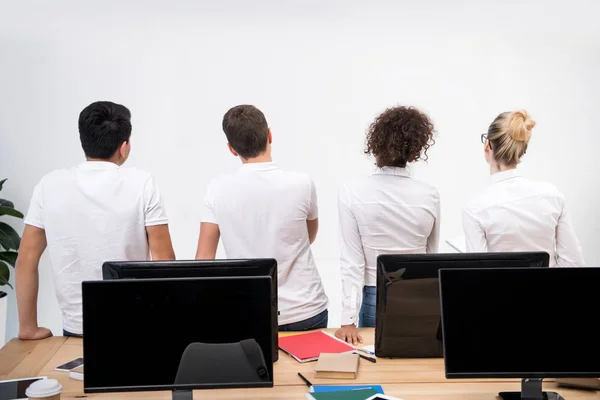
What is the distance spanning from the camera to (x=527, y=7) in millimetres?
4531

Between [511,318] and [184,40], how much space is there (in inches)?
133

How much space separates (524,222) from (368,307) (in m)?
0.74

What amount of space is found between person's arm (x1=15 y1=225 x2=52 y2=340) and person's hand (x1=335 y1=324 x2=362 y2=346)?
1.17 metres

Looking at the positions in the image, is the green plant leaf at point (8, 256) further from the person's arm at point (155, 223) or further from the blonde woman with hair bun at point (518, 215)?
the blonde woman with hair bun at point (518, 215)

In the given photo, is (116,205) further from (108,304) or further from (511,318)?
(511,318)

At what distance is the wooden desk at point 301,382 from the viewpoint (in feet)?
6.26

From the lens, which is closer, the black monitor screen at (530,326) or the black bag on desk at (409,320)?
the black monitor screen at (530,326)

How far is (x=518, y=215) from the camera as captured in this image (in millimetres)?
2518

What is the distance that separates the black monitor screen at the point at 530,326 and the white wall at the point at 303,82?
290cm

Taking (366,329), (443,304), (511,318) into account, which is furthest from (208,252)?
(511,318)

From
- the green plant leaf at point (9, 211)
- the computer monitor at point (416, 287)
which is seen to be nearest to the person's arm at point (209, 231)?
the computer monitor at point (416, 287)

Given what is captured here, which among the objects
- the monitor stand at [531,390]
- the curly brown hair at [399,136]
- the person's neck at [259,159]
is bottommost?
the monitor stand at [531,390]

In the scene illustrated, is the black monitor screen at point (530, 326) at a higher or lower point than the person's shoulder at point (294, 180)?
lower

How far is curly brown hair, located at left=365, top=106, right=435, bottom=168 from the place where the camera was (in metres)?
2.52
